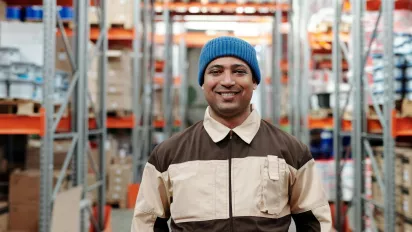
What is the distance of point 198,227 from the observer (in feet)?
6.54

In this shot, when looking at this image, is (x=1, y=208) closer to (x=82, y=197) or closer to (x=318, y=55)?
(x=82, y=197)

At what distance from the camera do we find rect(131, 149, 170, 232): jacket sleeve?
2.12 meters

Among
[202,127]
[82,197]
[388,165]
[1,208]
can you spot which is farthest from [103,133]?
[202,127]

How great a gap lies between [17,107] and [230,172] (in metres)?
2.98

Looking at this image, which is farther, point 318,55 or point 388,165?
point 318,55

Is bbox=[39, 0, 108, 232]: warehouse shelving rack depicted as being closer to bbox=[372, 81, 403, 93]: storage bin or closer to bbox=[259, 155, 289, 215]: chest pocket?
bbox=[259, 155, 289, 215]: chest pocket

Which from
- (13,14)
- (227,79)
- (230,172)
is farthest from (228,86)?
(13,14)

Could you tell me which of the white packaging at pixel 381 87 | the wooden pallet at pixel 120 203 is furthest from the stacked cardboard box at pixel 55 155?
the white packaging at pixel 381 87

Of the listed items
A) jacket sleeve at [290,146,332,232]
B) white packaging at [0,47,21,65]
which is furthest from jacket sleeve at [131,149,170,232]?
white packaging at [0,47,21,65]

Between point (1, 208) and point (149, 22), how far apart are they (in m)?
5.79

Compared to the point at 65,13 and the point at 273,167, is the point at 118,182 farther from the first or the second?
the point at 273,167

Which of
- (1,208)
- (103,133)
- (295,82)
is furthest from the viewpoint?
(295,82)

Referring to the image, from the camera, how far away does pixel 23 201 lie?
4930 millimetres

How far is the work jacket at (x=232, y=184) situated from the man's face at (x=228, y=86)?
89mm
